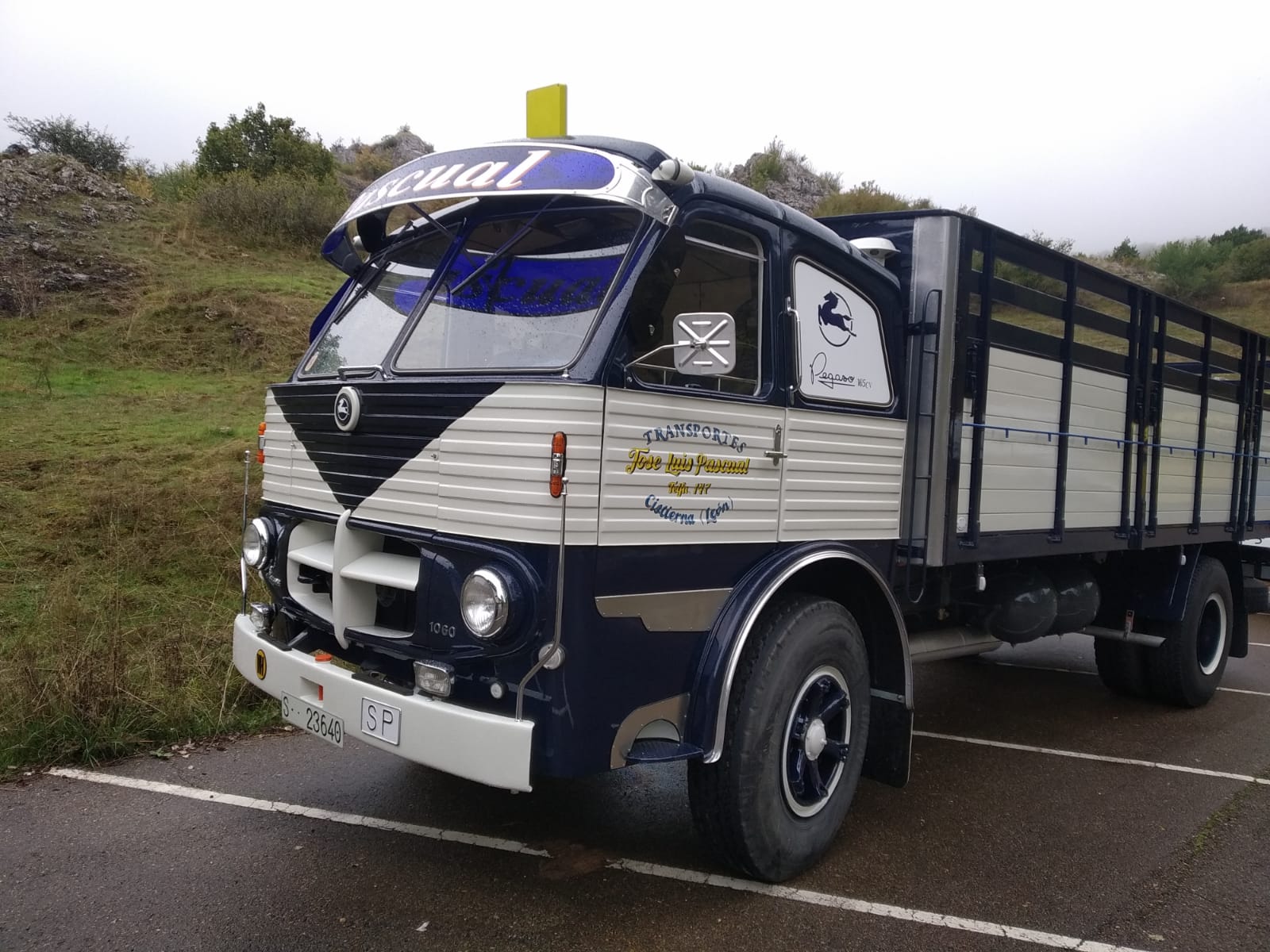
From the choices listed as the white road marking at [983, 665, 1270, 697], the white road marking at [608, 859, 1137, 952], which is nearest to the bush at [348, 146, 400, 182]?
the white road marking at [983, 665, 1270, 697]

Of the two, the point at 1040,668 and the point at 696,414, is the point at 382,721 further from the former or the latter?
the point at 1040,668

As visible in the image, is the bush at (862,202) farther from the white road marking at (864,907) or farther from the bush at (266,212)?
the white road marking at (864,907)

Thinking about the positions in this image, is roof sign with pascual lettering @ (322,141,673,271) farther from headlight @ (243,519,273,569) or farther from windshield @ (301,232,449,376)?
headlight @ (243,519,273,569)

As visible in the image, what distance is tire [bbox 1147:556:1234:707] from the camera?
20.7ft

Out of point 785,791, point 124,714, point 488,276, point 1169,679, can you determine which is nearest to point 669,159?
point 488,276

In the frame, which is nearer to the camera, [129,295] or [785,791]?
[785,791]

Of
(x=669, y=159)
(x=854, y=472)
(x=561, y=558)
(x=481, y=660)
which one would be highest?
(x=669, y=159)

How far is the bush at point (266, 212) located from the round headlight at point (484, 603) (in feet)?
60.0

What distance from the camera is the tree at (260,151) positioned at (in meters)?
25.5

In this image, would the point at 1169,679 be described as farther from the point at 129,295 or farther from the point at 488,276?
the point at 129,295

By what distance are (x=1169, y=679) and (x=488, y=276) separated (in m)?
5.54

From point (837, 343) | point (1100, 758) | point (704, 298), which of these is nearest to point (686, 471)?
point (704, 298)

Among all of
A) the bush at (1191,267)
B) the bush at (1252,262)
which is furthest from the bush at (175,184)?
the bush at (1252,262)

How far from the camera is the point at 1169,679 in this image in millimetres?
6410
